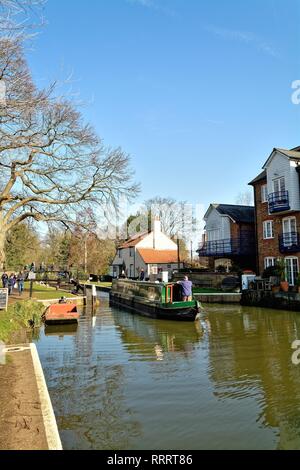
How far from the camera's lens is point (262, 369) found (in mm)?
9992

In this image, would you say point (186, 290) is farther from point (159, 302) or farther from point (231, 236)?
point (231, 236)

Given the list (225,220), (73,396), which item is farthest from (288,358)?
(225,220)

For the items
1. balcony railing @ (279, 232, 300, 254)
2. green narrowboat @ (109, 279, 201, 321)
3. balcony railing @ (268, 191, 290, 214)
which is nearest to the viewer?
green narrowboat @ (109, 279, 201, 321)

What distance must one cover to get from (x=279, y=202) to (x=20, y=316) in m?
20.4

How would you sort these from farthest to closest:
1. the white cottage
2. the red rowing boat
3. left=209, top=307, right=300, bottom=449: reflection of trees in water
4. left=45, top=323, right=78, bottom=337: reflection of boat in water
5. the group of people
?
the white cottage → the group of people → the red rowing boat → left=45, top=323, right=78, bottom=337: reflection of boat in water → left=209, top=307, right=300, bottom=449: reflection of trees in water

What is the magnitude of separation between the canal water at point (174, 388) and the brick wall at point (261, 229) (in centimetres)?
1368

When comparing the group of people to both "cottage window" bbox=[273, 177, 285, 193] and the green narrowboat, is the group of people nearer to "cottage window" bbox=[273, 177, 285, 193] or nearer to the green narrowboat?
the green narrowboat

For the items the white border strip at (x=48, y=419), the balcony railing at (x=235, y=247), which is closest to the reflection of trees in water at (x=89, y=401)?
the white border strip at (x=48, y=419)

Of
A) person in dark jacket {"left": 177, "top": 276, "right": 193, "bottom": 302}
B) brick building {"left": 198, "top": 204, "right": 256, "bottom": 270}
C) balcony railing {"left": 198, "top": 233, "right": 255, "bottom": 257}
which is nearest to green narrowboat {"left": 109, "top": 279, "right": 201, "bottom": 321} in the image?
person in dark jacket {"left": 177, "top": 276, "right": 193, "bottom": 302}

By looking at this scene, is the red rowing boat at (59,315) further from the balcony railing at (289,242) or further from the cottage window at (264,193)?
the cottage window at (264,193)

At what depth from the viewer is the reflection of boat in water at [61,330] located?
16.4 m

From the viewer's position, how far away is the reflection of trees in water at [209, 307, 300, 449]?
6.91 m

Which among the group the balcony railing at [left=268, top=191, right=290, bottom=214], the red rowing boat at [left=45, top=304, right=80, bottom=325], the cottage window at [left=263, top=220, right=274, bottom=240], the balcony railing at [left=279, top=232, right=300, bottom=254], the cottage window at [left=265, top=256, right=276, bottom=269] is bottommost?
the red rowing boat at [left=45, top=304, right=80, bottom=325]

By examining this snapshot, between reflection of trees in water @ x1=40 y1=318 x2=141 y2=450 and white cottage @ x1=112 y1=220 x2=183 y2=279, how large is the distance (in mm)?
37357
